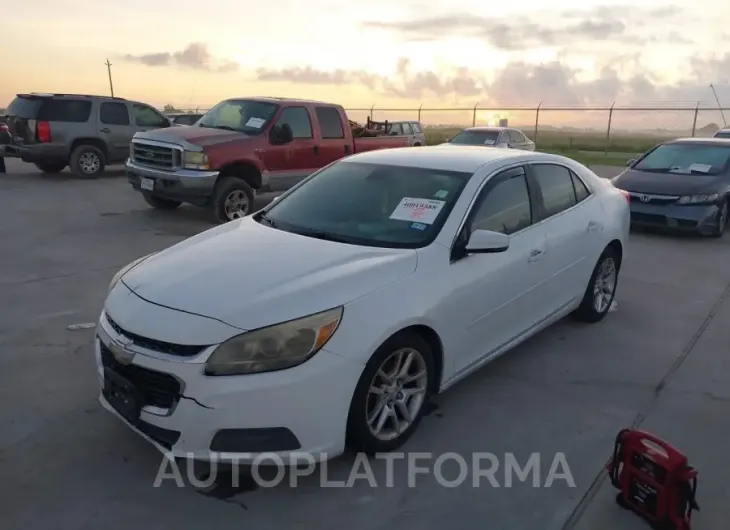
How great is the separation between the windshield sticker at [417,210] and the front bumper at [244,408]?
1246mm

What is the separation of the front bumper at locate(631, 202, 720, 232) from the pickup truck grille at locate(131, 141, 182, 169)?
7.13 meters

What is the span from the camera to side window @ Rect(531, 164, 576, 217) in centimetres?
482

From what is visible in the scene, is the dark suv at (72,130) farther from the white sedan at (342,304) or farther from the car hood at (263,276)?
the car hood at (263,276)

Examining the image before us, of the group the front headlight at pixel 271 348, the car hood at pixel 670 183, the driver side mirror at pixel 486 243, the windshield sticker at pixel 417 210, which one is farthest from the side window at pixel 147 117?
the front headlight at pixel 271 348

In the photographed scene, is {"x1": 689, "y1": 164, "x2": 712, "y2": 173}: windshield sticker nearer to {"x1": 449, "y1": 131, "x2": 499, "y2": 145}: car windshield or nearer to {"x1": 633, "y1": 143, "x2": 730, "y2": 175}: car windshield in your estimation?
{"x1": 633, "y1": 143, "x2": 730, "y2": 175}: car windshield

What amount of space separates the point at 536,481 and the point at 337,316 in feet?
4.49

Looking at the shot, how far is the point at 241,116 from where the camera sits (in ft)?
33.9

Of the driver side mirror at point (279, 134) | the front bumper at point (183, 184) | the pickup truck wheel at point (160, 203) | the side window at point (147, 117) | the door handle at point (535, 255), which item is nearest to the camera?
the door handle at point (535, 255)

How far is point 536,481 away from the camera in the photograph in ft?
11.0

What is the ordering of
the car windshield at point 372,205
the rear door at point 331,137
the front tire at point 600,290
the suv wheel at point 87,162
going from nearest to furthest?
the car windshield at point 372,205, the front tire at point 600,290, the rear door at point 331,137, the suv wheel at point 87,162

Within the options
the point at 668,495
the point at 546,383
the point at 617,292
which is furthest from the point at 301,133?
the point at 668,495

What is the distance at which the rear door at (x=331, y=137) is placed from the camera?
1084 centimetres

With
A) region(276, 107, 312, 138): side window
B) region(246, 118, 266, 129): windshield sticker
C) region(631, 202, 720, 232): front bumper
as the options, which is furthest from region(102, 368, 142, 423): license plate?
region(631, 202, 720, 232): front bumper

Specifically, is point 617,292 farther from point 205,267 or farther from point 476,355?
point 205,267
